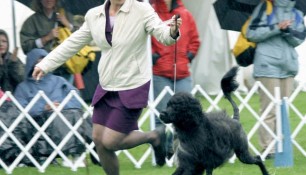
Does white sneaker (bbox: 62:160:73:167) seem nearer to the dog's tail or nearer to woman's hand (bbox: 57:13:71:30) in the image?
woman's hand (bbox: 57:13:71:30)

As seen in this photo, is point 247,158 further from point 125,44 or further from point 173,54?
point 173,54

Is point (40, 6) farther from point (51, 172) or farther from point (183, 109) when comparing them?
point (183, 109)

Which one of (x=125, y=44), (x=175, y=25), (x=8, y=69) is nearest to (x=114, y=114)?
(x=125, y=44)

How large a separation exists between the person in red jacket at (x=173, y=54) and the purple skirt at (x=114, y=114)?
2.14m

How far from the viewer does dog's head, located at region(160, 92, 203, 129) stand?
789 centimetres

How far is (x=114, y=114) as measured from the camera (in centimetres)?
772

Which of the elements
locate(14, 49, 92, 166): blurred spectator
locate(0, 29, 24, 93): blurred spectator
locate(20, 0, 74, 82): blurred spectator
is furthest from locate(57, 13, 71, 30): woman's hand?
locate(14, 49, 92, 166): blurred spectator

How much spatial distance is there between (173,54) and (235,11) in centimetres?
166

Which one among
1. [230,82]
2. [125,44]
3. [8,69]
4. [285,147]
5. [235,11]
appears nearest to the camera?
[125,44]

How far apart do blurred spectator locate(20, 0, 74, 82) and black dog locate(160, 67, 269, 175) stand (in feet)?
9.20

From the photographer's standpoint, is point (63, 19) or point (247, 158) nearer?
point (247, 158)

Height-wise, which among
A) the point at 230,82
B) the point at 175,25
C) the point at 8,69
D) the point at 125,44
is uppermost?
the point at 175,25

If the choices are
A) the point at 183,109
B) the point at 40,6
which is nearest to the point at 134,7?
the point at 183,109

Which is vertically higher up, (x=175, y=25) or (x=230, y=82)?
(x=175, y=25)
